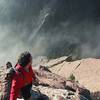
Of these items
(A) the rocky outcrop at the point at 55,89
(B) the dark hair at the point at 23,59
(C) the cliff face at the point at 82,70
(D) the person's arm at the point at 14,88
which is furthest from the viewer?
(C) the cliff face at the point at 82,70

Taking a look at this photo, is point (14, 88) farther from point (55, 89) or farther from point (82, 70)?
point (82, 70)

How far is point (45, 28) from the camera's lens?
34594 mm

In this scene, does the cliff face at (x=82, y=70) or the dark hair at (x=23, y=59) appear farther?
the cliff face at (x=82, y=70)

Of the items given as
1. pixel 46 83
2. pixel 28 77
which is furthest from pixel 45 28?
pixel 28 77

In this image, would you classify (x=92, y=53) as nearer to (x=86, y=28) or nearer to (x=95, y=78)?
(x=86, y=28)

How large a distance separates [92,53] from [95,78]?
33.2 feet

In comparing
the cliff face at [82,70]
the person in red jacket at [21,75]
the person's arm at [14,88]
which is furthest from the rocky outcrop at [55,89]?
the cliff face at [82,70]

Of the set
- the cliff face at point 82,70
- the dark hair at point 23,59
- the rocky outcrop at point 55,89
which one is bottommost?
the dark hair at point 23,59

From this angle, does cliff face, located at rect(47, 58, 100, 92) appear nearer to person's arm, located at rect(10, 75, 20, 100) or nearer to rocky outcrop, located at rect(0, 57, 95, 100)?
rocky outcrop, located at rect(0, 57, 95, 100)

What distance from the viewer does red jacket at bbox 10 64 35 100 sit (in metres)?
5.99

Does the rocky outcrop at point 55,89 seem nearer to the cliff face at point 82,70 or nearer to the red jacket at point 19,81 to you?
the red jacket at point 19,81

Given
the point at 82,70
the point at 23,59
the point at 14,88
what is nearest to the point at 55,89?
the point at 23,59

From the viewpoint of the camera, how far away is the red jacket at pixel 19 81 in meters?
5.99

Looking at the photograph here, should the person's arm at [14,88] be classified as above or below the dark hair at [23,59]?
below
